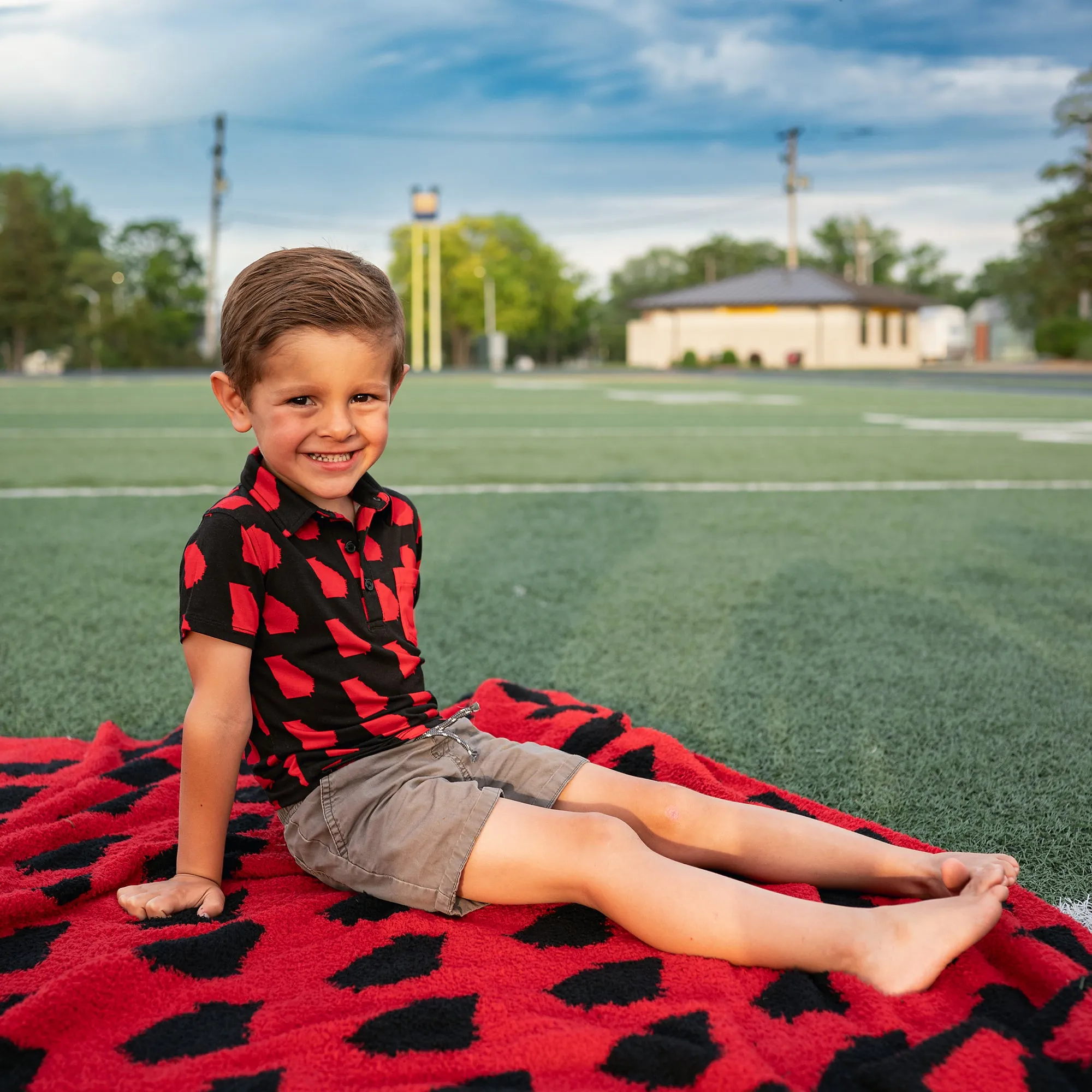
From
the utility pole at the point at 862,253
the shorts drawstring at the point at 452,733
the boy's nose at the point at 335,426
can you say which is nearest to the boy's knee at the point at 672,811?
the shorts drawstring at the point at 452,733

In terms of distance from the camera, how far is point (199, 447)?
9289 millimetres

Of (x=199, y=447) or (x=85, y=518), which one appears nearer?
(x=85, y=518)

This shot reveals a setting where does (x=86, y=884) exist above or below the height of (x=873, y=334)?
below

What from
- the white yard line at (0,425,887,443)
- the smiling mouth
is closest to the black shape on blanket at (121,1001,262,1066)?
the smiling mouth

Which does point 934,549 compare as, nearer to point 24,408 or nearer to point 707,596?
point 707,596

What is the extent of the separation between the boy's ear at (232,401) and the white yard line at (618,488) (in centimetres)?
457

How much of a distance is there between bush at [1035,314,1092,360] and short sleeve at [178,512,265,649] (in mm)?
37850

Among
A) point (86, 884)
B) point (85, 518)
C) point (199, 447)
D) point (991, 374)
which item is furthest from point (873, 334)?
point (86, 884)

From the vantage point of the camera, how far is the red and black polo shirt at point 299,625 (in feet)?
5.51

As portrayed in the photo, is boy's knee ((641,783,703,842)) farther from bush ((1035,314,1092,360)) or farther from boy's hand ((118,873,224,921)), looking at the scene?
bush ((1035,314,1092,360))

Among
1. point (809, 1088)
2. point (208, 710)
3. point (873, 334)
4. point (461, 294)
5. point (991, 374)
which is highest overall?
point (461, 294)

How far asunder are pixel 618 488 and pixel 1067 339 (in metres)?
34.9

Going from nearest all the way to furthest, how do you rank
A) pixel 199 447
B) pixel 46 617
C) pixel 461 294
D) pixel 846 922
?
pixel 846 922
pixel 46 617
pixel 199 447
pixel 461 294

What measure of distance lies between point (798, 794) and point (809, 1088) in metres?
0.94
